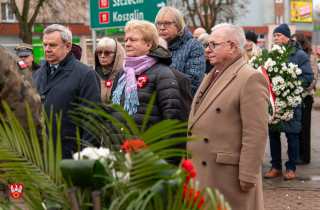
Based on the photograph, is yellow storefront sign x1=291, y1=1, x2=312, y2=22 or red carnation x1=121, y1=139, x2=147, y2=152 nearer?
red carnation x1=121, y1=139, x2=147, y2=152

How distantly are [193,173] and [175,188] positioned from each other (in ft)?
0.26

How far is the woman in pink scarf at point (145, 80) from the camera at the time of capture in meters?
3.23

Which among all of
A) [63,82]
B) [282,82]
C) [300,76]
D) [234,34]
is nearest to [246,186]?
[234,34]

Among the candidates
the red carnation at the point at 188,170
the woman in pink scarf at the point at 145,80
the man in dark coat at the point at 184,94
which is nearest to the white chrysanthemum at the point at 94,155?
the red carnation at the point at 188,170

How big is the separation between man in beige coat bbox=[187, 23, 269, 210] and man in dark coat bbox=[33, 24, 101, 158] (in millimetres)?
962

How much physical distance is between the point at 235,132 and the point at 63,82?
1.54m

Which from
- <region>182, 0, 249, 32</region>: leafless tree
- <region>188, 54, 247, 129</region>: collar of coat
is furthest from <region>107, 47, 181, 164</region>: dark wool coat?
<region>182, 0, 249, 32</region>: leafless tree

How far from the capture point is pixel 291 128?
19.4 ft

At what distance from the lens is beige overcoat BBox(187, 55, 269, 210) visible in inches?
110

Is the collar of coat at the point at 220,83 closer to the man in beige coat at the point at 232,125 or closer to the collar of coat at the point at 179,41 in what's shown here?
the man in beige coat at the point at 232,125

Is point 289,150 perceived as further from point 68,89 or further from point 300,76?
point 68,89

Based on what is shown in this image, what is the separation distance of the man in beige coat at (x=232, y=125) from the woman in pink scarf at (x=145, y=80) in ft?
Result: 0.89

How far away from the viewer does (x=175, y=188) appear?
1074 mm

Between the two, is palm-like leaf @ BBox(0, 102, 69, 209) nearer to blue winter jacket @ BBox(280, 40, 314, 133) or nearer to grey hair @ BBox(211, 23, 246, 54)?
grey hair @ BBox(211, 23, 246, 54)
